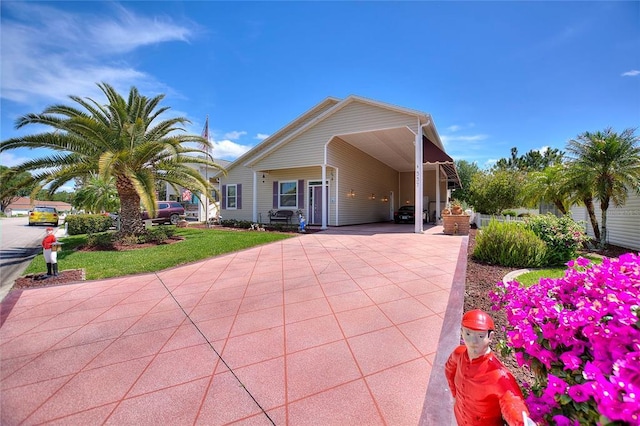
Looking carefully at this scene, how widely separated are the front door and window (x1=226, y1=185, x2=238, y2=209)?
6014 mm

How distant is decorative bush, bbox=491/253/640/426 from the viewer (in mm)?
873

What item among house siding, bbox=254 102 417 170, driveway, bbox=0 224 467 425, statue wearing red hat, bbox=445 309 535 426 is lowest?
driveway, bbox=0 224 467 425

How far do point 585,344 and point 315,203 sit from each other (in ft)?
48.7

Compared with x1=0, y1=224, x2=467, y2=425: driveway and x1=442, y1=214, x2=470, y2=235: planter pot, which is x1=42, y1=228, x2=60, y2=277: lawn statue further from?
x1=442, y1=214, x2=470, y2=235: planter pot

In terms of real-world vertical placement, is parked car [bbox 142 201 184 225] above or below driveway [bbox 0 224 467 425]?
above

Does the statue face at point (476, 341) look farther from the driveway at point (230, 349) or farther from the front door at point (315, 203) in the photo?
the front door at point (315, 203)

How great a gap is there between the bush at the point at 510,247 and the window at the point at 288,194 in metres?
11.2

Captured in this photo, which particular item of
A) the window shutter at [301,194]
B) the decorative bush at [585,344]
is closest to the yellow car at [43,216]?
the window shutter at [301,194]

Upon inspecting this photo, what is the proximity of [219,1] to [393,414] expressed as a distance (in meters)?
9.79

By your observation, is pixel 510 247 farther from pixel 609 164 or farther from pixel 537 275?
pixel 609 164

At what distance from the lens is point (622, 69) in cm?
845

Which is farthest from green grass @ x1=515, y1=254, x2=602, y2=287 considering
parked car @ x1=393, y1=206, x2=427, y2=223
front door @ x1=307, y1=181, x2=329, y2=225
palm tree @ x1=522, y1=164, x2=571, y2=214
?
parked car @ x1=393, y1=206, x2=427, y2=223

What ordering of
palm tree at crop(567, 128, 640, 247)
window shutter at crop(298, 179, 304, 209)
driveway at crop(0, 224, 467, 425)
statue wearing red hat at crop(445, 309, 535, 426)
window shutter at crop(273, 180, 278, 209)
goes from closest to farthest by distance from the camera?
1. statue wearing red hat at crop(445, 309, 535, 426)
2. driveway at crop(0, 224, 467, 425)
3. palm tree at crop(567, 128, 640, 247)
4. window shutter at crop(298, 179, 304, 209)
5. window shutter at crop(273, 180, 278, 209)

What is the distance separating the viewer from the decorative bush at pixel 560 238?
21.2 feet
